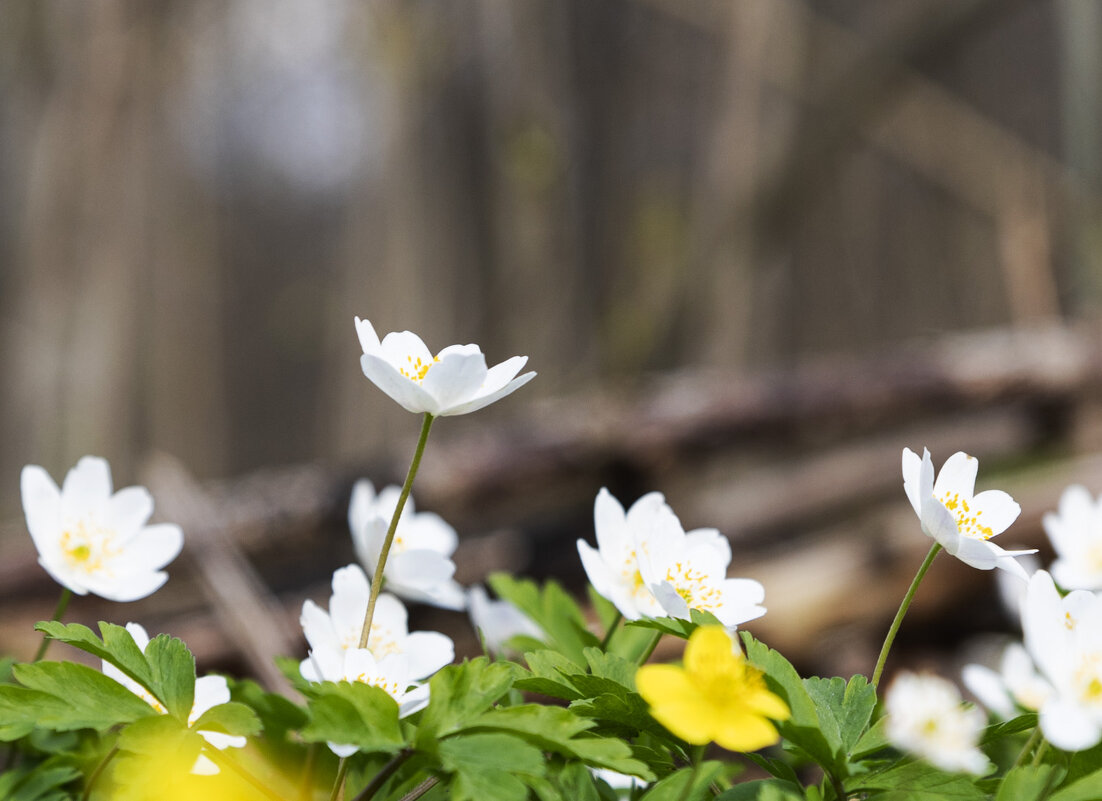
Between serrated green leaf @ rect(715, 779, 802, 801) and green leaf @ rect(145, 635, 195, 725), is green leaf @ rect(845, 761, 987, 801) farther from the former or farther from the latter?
green leaf @ rect(145, 635, 195, 725)

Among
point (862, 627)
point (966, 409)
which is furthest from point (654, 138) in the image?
point (862, 627)

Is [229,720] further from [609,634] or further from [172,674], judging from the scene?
[609,634]

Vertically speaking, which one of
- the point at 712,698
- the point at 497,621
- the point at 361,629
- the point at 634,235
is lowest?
the point at 634,235

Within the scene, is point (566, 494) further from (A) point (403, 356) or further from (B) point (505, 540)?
(A) point (403, 356)

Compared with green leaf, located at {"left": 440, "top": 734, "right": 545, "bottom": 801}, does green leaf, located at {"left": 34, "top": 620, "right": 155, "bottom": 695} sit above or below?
below

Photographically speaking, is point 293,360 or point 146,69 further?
point 293,360

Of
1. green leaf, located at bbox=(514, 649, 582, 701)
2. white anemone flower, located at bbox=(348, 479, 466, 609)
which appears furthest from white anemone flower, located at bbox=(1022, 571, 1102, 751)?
white anemone flower, located at bbox=(348, 479, 466, 609)

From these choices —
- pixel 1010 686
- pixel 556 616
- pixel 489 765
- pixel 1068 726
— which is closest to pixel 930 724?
pixel 1068 726
